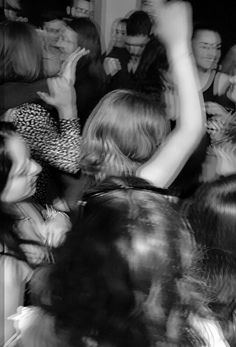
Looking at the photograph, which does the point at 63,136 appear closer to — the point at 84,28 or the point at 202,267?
the point at 84,28

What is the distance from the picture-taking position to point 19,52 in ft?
4.53

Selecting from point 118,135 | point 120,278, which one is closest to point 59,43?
point 118,135

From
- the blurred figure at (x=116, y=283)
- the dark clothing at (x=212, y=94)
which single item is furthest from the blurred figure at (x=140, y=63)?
the blurred figure at (x=116, y=283)

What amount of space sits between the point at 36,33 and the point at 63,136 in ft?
0.82

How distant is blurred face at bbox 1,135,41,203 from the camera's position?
4.34 feet

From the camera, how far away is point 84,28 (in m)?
1.33

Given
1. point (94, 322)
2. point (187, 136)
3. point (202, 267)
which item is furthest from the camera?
point (187, 136)

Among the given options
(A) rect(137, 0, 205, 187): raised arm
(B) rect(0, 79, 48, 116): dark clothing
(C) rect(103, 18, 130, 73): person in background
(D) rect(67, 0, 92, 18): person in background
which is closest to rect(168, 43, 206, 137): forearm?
(A) rect(137, 0, 205, 187): raised arm

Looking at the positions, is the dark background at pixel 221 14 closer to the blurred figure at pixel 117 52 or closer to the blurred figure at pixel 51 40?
the blurred figure at pixel 117 52

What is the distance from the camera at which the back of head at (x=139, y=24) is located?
50.6 inches

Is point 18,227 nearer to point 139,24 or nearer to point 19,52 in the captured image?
point 19,52

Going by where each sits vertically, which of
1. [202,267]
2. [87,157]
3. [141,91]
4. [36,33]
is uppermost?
[36,33]

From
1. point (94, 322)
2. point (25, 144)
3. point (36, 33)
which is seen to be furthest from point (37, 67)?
point (94, 322)

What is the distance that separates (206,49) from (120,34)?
20cm
